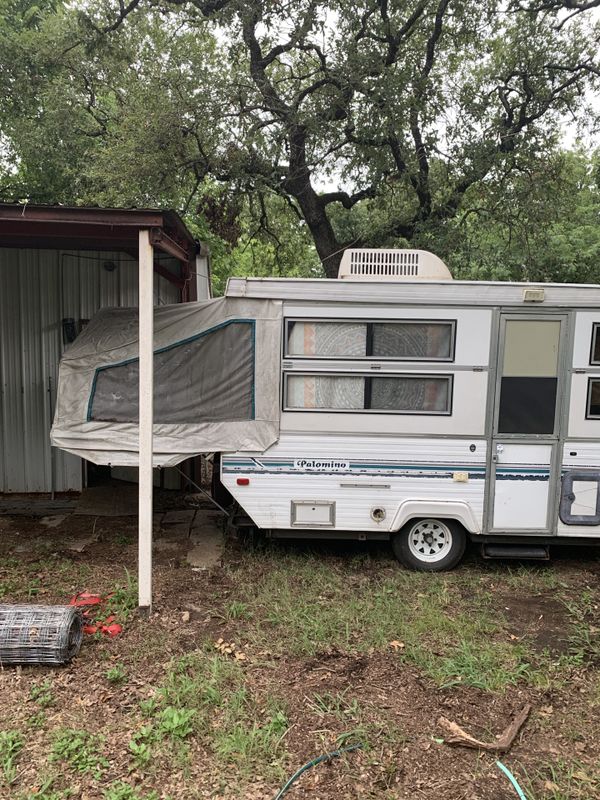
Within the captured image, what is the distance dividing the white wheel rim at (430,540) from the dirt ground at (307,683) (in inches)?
8.6

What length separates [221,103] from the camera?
897 cm

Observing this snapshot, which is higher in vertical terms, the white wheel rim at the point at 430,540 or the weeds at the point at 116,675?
the white wheel rim at the point at 430,540

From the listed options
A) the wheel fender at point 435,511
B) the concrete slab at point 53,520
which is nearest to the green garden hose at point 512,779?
the wheel fender at point 435,511

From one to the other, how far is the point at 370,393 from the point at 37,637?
3.16 meters

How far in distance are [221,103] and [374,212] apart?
10.4ft

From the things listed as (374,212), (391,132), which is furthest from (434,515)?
(374,212)

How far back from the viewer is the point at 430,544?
215 inches

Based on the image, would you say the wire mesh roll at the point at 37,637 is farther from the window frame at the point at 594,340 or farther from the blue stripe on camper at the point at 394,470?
the window frame at the point at 594,340

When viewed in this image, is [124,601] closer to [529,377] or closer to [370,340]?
[370,340]

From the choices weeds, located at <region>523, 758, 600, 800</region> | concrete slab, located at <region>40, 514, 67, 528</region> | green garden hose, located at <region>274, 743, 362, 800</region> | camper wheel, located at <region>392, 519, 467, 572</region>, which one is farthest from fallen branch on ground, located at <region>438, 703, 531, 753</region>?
concrete slab, located at <region>40, 514, 67, 528</region>

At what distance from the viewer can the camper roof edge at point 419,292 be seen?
5109 millimetres

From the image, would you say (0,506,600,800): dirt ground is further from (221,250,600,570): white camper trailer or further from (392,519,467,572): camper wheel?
(221,250,600,570): white camper trailer

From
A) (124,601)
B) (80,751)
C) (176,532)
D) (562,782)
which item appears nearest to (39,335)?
(176,532)

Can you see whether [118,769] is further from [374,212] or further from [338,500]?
[374,212]
